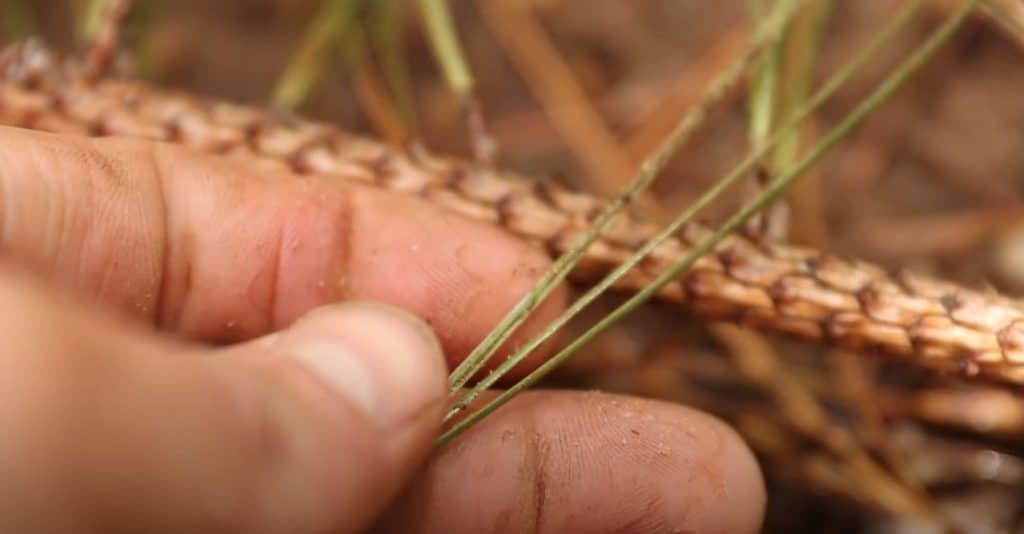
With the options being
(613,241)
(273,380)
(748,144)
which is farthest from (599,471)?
(748,144)

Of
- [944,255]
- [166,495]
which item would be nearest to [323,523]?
[166,495]

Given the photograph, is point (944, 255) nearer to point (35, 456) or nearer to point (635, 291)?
point (635, 291)

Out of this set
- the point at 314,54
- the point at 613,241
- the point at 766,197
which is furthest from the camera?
the point at 314,54

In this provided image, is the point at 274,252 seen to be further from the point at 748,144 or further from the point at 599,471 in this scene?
the point at 748,144

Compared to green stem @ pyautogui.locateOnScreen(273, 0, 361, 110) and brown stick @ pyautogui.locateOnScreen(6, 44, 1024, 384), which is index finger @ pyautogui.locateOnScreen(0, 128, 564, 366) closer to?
brown stick @ pyautogui.locateOnScreen(6, 44, 1024, 384)

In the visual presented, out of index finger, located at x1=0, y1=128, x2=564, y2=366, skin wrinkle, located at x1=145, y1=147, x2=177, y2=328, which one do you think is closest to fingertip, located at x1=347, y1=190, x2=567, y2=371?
index finger, located at x1=0, y1=128, x2=564, y2=366

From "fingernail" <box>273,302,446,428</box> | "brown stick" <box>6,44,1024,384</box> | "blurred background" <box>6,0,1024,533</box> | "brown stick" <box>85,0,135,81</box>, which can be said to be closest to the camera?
"fingernail" <box>273,302,446,428</box>
